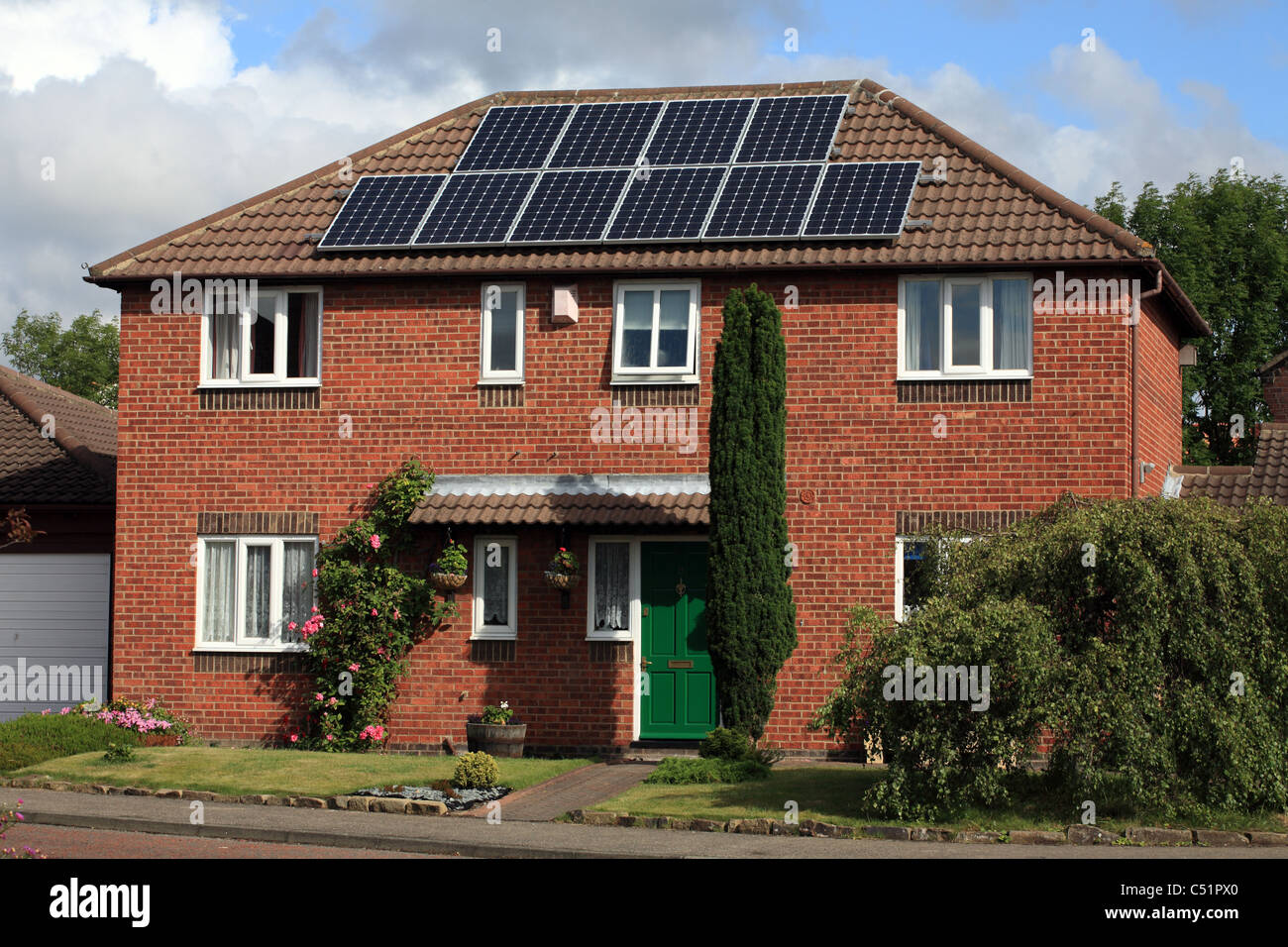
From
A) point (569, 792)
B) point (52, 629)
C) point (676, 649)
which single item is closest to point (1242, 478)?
point (676, 649)

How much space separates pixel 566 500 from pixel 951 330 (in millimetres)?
5134

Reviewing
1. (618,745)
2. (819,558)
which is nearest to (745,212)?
(819,558)

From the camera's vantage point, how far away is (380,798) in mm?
13969

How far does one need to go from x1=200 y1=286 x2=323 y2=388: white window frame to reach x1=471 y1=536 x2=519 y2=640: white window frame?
3.16 metres

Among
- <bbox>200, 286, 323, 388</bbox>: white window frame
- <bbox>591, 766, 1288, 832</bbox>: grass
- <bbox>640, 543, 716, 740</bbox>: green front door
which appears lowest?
<bbox>591, 766, 1288, 832</bbox>: grass

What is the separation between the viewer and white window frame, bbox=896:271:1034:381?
17.9m

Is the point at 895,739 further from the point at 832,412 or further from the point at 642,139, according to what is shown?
the point at 642,139

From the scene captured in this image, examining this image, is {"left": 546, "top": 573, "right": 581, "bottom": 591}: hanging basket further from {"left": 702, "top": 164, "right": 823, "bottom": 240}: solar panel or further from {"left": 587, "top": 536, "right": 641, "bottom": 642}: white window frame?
{"left": 702, "top": 164, "right": 823, "bottom": 240}: solar panel

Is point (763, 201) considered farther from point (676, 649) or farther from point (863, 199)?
point (676, 649)

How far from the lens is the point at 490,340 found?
19156 mm

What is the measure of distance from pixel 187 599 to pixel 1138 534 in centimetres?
1203

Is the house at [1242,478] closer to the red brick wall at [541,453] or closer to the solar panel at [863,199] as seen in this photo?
the red brick wall at [541,453]

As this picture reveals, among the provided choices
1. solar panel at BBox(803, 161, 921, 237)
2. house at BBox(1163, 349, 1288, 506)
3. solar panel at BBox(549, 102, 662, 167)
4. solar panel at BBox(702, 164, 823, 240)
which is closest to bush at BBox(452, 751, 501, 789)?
solar panel at BBox(702, 164, 823, 240)

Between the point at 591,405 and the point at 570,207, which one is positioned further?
the point at 570,207
